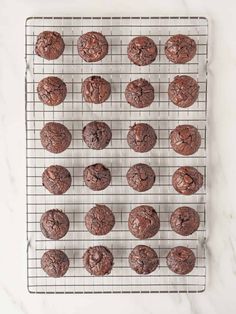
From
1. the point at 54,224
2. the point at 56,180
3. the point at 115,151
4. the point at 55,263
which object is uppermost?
the point at 115,151

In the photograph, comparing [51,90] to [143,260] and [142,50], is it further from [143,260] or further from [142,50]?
[143,260]

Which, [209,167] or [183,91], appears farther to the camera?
[209,167]

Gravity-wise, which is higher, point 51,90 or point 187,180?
point 51,90

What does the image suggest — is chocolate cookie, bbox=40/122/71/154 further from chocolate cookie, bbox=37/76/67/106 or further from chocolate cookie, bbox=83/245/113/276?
chocolate cookie, bbox=83/245/113/276

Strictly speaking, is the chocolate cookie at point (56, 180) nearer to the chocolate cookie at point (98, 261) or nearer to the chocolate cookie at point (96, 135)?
the chocolate cookie at point (96, 135)

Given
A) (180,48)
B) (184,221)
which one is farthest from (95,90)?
(184,221)
